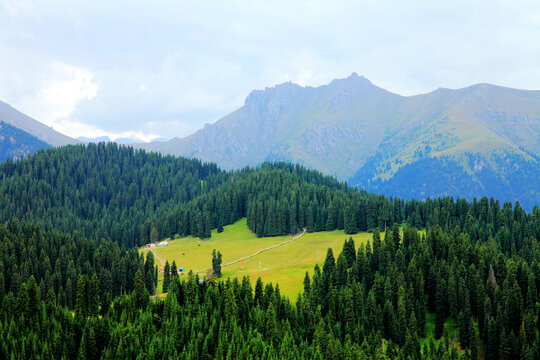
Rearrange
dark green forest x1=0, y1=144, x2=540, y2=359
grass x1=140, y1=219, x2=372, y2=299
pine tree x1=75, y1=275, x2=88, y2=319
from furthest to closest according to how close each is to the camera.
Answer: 1. grass x1=140, y1=219, x2=372, y2=299
2. pine tree x1=75, y1=275, x2=88, y2=319
3. dark green forest x1=0, y1=144, x2=540, y2=359

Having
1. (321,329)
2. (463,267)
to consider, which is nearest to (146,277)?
(321,329)

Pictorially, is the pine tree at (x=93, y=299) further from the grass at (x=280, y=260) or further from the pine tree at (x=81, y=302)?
the grass at (x=280, y=260)

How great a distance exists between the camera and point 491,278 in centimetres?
10975

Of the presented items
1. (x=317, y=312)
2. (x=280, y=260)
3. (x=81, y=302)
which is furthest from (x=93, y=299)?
(x=280, y=260)

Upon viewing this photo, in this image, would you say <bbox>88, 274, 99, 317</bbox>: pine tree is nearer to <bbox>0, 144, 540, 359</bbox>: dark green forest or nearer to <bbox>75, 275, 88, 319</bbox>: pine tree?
<bbox>0, 144, 540, 359</bbox>: dark green forest

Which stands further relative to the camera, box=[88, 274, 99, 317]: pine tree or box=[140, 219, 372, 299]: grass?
box=[140, 219, 372, 299]: grass

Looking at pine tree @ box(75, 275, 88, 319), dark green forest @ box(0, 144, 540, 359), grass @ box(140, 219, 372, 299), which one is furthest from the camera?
grass @ box(140, 219, 372, 299)

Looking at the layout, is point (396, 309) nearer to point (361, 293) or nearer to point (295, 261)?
point (361, 293)

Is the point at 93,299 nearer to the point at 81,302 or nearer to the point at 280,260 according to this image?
the point at 81,302

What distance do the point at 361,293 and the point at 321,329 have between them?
2001 centimetres

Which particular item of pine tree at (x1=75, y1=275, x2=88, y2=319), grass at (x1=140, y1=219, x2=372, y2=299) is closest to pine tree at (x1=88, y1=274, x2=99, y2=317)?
pine tree at (x1=75, y1=275, x2=88, y2=319)

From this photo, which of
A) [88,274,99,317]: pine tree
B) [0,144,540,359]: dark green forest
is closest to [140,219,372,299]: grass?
[0,144,540,359]: dark green forest

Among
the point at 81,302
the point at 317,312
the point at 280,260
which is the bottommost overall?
A: the point at 317,312

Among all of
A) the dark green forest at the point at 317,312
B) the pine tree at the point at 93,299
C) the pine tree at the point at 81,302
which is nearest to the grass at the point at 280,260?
the dark green forest at the point at 317,312
